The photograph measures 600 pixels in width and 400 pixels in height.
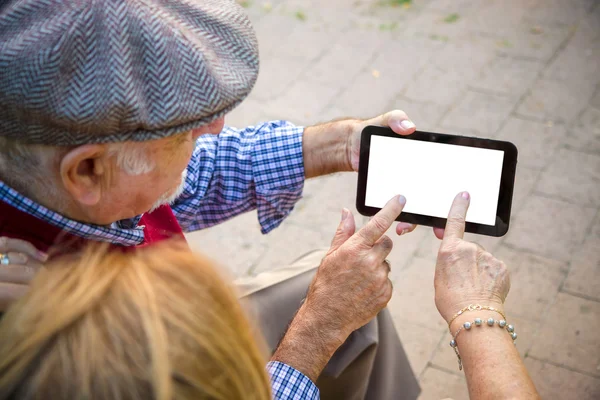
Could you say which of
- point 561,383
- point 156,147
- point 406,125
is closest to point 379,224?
point 406,125

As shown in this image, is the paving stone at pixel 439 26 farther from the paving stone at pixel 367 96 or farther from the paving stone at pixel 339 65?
the paving stone at pixel 367 96

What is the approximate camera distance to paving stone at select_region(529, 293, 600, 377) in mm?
2604

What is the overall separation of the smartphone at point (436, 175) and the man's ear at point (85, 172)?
2.04 feet

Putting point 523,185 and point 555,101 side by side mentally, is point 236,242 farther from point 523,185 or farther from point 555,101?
point 555,101

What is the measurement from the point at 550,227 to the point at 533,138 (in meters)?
0.60

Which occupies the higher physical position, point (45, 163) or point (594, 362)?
point (45, 163)

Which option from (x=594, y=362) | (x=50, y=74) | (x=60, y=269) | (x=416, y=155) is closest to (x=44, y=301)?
(x=60, y=269)

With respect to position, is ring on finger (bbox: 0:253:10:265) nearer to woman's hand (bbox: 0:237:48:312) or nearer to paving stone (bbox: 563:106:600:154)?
woman's hand (bbox: 0:237:48:312)

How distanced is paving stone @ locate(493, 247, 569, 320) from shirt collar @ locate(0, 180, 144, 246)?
170 cm

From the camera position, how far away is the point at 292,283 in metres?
2.01

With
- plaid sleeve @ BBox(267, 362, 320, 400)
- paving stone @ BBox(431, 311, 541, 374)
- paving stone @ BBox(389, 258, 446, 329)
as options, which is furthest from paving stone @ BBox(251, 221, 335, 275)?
plaid sleeve @ BBox(267, 362, 320, 400)

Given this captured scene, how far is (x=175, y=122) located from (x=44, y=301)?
1.49ft

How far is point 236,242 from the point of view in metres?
3.21

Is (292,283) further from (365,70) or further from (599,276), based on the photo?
(365,70)
